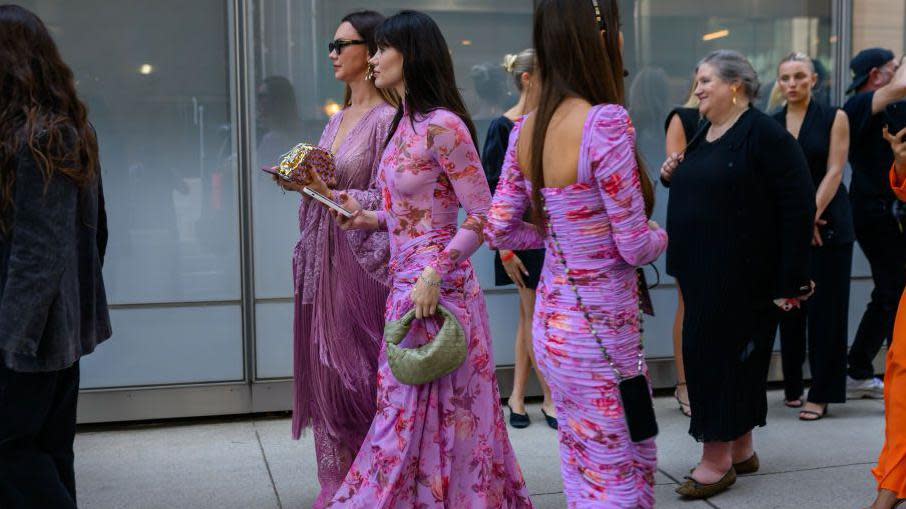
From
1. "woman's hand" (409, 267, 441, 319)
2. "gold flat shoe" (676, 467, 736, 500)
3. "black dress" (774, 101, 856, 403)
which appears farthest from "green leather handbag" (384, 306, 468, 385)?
"black dress" (774, 101, 856, 403)

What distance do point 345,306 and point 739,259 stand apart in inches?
63.7

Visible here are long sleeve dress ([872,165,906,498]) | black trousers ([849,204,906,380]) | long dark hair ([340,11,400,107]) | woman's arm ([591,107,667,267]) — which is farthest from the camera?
black trousers ([849,204,906,380])

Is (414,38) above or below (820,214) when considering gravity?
above

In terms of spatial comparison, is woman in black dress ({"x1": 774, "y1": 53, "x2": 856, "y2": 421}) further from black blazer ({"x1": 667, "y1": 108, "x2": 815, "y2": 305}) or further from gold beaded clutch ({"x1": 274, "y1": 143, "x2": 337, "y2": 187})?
gold beaded clutch ({"x1": 274, "y1": 143, "x2": 337, "y2": 187})

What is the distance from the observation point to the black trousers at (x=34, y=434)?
2961 millimetres

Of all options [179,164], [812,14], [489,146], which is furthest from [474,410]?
[812,14]

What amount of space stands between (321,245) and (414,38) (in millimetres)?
993

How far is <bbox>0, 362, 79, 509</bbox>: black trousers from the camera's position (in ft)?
9.71

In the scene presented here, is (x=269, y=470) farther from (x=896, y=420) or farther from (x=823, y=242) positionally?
(x=823, y=242)

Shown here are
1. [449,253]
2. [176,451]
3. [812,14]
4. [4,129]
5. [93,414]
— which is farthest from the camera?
[812,14]

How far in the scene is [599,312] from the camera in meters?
2.83

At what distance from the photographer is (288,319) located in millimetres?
5715

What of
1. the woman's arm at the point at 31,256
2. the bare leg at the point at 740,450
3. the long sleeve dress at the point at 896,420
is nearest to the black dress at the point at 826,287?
the bare leg at the point at 740,450

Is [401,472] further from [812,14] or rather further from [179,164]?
[812,14]
